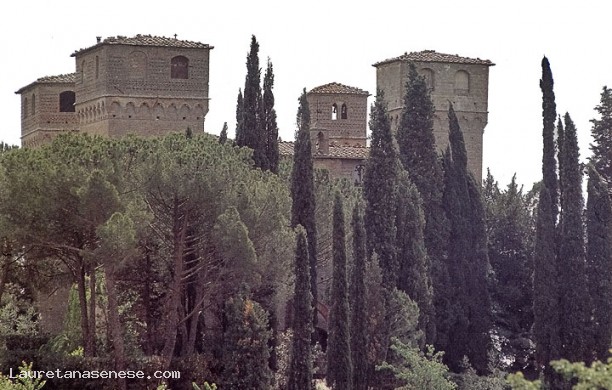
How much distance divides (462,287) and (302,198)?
7326mm

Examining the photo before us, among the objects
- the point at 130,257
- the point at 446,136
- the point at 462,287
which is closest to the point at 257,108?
the point at 462,287

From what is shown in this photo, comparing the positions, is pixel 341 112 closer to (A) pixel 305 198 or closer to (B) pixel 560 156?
(B) pixel 560 156

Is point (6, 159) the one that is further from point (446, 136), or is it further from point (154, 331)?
point (446, 136)

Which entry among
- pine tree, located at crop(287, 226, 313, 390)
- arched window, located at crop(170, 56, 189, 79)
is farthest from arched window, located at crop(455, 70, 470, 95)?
pine tree, located at crop(287, 226, 313, 390)

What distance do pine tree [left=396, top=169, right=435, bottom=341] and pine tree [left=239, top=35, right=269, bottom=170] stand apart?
361 centimetres

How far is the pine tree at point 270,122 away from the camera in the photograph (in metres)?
38.1

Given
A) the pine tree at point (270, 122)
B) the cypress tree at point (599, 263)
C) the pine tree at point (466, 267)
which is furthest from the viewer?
the pine tree at point (466, 267)

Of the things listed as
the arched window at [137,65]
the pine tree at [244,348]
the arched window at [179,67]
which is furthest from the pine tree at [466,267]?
the arched window at [137,65]

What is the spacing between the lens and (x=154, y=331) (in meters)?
32.8

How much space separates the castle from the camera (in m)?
45.1

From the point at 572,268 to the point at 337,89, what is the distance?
2028 cm

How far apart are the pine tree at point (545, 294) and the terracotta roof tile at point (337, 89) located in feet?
60.5

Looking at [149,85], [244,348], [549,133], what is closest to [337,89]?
[149,85]

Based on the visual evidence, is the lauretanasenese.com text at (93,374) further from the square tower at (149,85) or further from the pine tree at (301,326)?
the square tower at (149,85)
